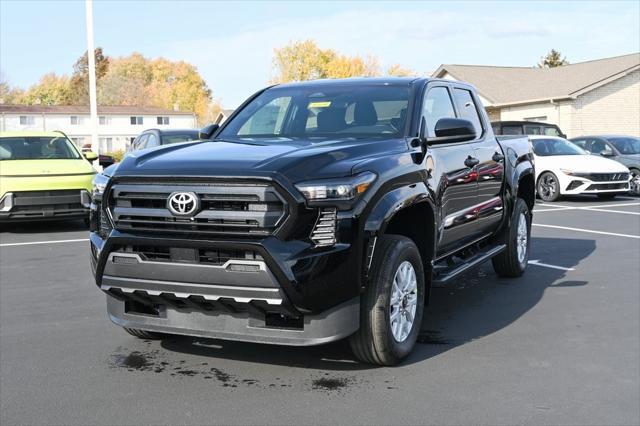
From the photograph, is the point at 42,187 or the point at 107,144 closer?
the point at 42,187

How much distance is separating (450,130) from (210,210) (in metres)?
2.09

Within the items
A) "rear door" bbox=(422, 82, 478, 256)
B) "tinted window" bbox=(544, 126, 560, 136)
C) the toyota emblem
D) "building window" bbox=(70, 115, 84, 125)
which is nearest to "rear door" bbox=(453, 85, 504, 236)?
"rear door" bbox=(422, 82, 478, 256)

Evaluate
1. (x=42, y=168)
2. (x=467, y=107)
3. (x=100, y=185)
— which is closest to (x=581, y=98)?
(x=42, y=168)

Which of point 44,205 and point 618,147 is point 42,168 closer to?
point 44,205

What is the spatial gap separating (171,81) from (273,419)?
394ft

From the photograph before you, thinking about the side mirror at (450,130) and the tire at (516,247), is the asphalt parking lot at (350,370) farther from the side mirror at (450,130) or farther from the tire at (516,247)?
the side mirror at (450,130)

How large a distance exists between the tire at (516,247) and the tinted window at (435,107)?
1753mm

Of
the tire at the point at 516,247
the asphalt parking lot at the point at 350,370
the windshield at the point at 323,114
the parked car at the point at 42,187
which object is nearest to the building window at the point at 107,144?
the parked car at the point at 42,187

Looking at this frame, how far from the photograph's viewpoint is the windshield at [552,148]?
17.9 meters

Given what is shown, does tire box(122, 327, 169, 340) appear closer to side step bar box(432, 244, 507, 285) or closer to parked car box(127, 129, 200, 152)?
side step bar box(432, 244, 507, 285)

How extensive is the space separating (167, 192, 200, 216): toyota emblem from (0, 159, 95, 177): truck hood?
27.0ft

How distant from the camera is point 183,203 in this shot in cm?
427

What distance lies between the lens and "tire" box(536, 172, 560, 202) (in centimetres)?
1734

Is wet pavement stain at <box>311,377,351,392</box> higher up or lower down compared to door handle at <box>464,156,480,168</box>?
lower down
